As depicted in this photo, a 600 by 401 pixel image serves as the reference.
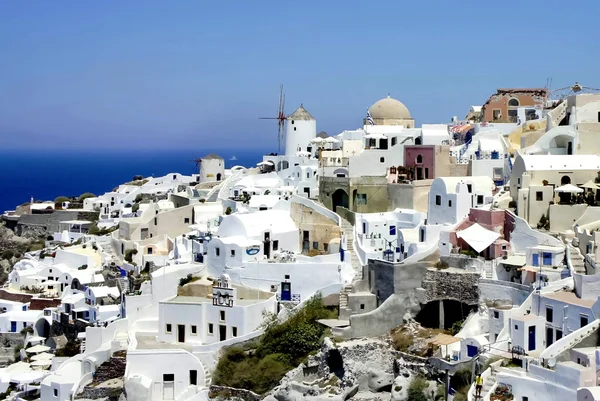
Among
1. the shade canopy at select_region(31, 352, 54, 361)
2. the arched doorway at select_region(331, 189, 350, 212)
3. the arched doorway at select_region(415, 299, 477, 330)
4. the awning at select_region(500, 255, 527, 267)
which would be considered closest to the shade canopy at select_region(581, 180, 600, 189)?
the awning at select_region(500, 255, 527, 267)

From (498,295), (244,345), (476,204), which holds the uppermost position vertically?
(476,204)

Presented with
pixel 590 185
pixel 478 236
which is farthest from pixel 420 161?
pixel 478 236

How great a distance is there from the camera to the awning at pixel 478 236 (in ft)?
108

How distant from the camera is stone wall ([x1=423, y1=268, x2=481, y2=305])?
3198 cm

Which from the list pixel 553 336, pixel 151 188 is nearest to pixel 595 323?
pixel 553 336

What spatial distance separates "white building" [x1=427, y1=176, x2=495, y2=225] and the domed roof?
16726 millimetres

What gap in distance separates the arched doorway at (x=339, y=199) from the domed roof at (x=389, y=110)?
1212 centimetres

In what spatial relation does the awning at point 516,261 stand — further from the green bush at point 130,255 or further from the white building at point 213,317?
the green bush at point 130,255

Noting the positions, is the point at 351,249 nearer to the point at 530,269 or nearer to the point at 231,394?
the point at 231,394

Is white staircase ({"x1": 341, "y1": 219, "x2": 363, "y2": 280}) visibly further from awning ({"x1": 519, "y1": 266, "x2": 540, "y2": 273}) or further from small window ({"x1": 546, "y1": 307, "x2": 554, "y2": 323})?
small window ({"x1": 546, "y1": 307, "x2": 554, "y2": 323})

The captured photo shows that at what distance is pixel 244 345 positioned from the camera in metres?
34.4

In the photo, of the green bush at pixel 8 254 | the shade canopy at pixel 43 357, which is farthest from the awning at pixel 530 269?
the green bush at pixel 8 254

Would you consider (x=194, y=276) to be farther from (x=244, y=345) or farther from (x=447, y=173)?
(x=447, y=173)

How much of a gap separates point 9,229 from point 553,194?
133 feet
